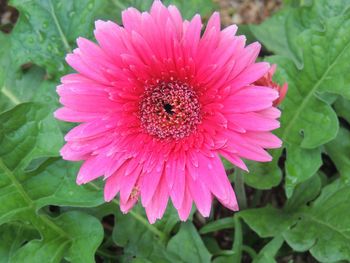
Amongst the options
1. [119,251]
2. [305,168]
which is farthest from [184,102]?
[119,251]

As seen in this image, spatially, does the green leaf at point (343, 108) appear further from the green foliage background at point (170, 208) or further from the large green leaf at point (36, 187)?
the large green leaf at point (36, 187)

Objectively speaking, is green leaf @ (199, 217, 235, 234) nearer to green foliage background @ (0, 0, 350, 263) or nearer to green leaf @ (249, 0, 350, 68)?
green foliage background @ (0, 0, 350, 263)

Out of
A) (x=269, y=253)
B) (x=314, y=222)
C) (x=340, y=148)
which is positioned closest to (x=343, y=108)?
(x=340, y=148)

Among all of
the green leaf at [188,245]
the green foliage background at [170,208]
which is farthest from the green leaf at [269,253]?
the green leaf at [188,245]

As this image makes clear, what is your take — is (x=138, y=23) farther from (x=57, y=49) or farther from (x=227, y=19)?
(x=227, y=19)

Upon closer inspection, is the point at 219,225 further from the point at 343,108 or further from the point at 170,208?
the point at 343,108

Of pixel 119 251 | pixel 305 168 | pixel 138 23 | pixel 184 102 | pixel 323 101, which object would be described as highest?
pixel 138 23
